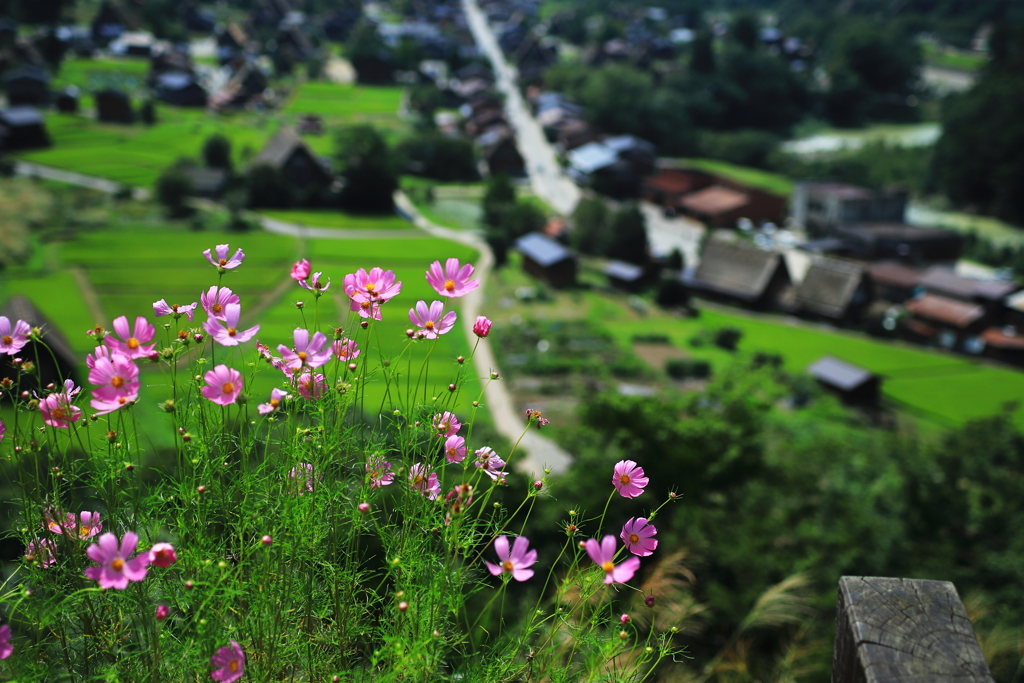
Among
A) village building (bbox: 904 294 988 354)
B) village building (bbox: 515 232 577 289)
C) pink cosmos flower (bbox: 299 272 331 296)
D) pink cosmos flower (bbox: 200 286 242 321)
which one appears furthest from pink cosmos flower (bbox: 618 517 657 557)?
village building (bbox: 904 294 988 354)

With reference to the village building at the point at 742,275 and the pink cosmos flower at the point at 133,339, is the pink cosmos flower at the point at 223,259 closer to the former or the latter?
the pink cosmos flower at the point at 133,339

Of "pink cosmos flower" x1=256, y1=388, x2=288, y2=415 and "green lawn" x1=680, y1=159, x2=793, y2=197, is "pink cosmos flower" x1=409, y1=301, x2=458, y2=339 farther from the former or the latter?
"green lawn" x1=680, y1=159, x2=793, y2=197

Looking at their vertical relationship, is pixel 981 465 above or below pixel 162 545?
below

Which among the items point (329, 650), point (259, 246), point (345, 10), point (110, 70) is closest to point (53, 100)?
point (110, 70)

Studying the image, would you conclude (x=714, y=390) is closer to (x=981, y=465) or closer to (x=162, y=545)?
(x=981, y=465)

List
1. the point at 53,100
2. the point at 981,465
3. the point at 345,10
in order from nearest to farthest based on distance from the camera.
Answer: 1. the point at 981,465
2. the point at 53,100
3. the point at 345,10

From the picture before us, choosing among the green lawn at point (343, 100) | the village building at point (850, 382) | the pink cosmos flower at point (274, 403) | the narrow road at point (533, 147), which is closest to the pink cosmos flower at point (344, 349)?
the pink cosmos flower at point (274, 403)
